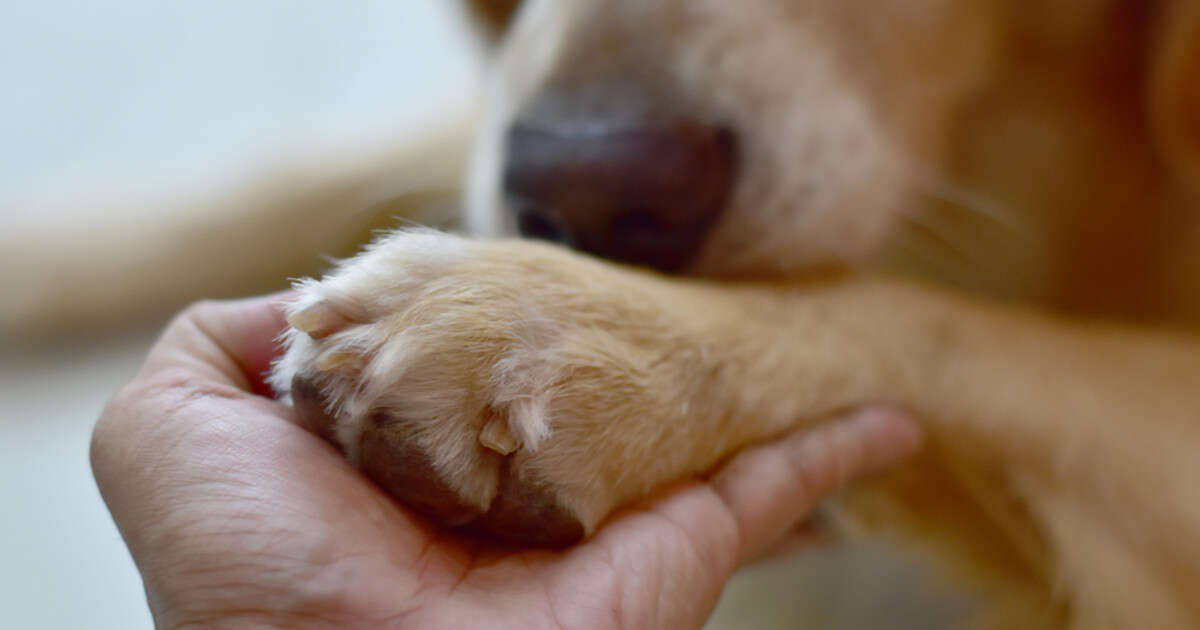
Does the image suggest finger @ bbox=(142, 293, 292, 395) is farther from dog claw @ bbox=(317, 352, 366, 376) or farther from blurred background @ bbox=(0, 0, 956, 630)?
blurred background @ bbox=(0, 0, 956, 630)

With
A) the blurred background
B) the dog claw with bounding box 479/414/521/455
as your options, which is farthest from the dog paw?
the blurred background

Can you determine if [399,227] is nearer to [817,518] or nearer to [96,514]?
[817,518]

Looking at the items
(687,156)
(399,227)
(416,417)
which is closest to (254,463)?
(416,417)

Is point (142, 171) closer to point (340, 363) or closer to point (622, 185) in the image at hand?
point (622, 185)

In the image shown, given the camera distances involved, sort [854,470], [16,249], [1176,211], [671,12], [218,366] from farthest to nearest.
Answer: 1. [16,249]
2. [1176,211]
3. [671,12]
4. [854,470]
5. [218,366]

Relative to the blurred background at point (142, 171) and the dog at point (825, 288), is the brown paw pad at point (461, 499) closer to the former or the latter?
the dog at point (825, 288)

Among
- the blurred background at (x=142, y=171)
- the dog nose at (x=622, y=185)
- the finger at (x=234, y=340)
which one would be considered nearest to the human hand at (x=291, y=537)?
the finger at (x=234, y=340)

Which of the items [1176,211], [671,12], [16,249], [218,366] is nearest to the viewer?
[218,366]

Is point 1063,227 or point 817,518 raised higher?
point 1063,227
